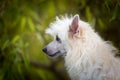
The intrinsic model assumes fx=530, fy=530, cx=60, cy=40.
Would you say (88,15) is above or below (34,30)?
above

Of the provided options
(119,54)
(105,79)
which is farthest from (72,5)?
(105,79)

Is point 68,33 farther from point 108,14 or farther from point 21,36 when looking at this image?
point 21,36

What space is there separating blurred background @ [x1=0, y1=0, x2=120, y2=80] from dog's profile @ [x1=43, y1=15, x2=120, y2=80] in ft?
2.88

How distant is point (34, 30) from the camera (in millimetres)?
7230

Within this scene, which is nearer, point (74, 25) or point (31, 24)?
point (74, 25)

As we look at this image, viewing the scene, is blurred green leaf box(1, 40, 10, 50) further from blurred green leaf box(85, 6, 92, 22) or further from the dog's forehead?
the dog's forehead

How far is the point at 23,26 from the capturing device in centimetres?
711

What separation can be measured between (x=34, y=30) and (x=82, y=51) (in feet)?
6.33

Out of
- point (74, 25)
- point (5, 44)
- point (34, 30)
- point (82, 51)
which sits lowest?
point (82, 51)

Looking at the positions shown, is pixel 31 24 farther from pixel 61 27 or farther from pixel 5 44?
pixel 61 27

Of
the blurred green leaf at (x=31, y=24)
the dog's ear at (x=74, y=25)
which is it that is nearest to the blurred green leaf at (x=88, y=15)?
the blurred green leaf at (x=31, y=24)

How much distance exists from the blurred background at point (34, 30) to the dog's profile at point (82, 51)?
34.6 inches

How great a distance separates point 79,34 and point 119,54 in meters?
0.53

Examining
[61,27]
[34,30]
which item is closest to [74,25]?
[61,27]
